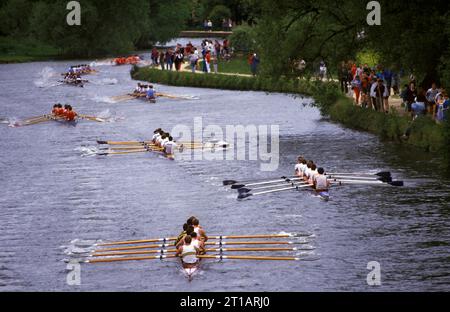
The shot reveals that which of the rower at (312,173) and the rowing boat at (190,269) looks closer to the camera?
the rowing boat at (190,269)

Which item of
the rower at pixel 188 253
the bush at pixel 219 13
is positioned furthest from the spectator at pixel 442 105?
the bush at pixel 219 13

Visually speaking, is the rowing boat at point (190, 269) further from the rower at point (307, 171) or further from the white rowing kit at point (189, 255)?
the rower at point (307, 171)

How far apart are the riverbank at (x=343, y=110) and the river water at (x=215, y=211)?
1.03 meters

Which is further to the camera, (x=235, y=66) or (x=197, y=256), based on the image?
(x=235, y=66)

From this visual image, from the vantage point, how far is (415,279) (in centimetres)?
3152

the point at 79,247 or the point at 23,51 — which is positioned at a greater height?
the point at 23,51

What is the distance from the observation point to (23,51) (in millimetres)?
139750

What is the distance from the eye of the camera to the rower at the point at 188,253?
32938 millimetres

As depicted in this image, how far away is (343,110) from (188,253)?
3109 centimetres

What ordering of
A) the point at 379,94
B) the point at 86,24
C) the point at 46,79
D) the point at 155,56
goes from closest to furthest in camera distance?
the point at 379,94 → the point at 46,79 → the point at 155,56 → the point at 86,24

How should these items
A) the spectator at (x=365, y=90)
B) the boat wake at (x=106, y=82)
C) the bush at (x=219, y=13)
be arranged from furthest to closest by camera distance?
the bush at (x=219, y=13)
the boat wake at (x=106, y=82)
the spectator at (x=365, y=90)

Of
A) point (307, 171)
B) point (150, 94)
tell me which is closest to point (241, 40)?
point (150, 94)

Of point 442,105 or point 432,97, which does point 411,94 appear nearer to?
point 432,97

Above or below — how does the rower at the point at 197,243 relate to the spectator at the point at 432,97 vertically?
below
